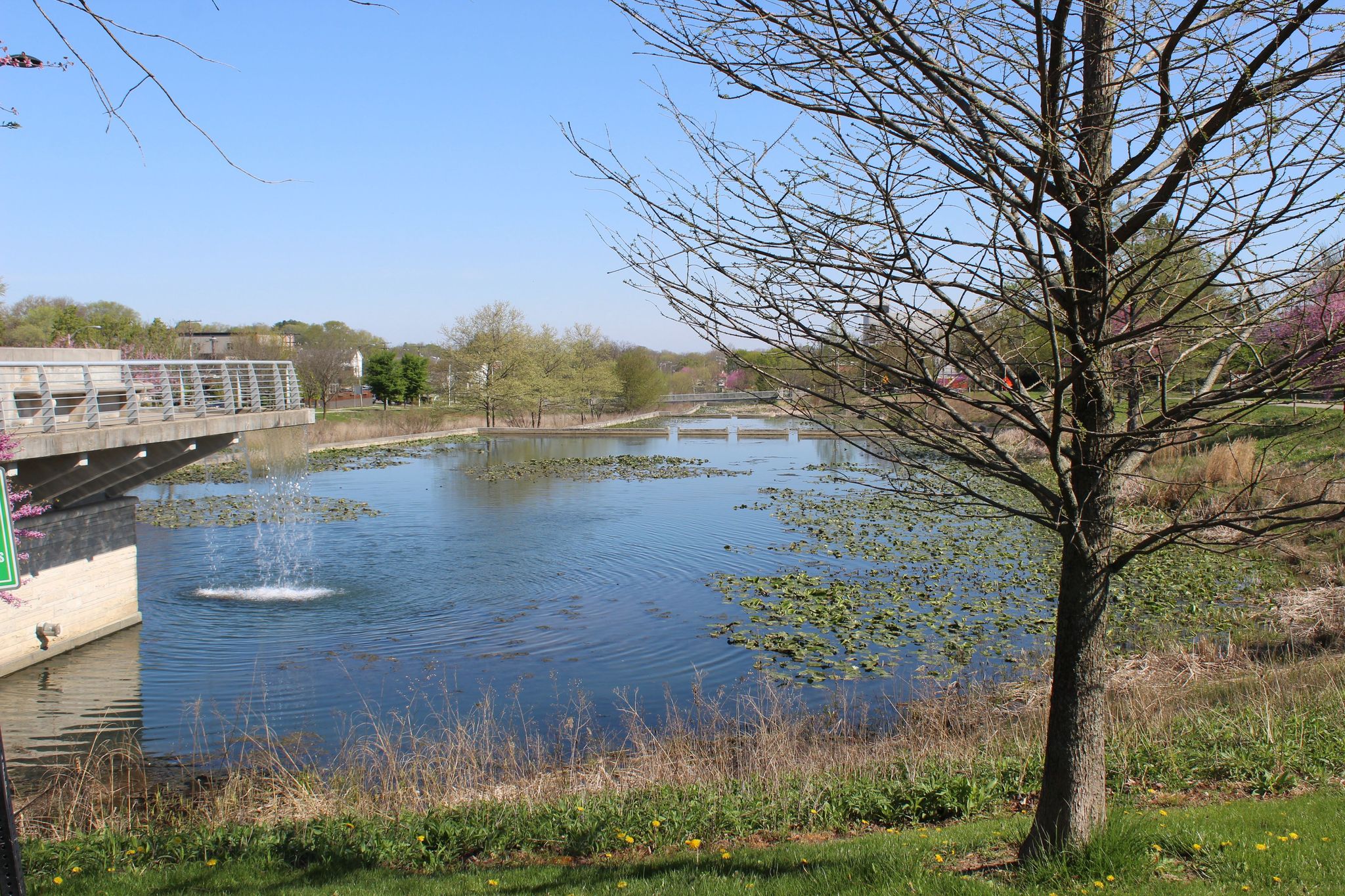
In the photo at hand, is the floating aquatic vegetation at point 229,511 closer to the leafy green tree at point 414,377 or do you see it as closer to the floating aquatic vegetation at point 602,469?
the floating aquatic vegetation at point 602,469

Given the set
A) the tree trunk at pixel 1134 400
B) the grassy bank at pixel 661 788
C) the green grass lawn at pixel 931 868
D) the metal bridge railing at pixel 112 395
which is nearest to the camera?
the green grass lawn at pixel 931 868

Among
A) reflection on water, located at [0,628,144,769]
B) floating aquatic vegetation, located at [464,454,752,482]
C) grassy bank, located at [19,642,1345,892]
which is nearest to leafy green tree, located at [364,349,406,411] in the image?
floating aquatic vegetation, located at [464,454,752,482]

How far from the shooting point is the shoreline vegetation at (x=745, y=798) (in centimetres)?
440

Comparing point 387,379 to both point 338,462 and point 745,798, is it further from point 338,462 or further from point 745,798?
point 745,798

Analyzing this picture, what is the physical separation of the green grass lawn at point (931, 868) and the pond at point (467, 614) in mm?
4021

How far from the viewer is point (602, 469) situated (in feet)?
114

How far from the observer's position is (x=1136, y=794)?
584cm

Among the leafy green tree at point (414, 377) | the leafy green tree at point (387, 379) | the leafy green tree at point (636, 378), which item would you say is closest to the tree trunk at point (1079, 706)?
the leafy green tree at point (636, 378)

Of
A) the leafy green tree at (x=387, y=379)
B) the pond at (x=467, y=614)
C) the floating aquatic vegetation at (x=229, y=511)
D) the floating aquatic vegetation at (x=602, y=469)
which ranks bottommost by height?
the pond at (x=467, y=614)

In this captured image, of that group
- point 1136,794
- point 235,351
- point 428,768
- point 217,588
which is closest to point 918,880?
point 1136,794

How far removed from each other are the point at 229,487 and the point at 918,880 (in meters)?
29.2

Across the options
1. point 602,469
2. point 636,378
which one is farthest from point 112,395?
point 636,378

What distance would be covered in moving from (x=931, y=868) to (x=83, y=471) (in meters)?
12.1

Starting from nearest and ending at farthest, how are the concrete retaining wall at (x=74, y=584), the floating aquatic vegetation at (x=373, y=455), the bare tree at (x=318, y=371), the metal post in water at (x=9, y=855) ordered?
the metal post in water at (x=9, y=855) < the concrete retaining wall at (x=74, y=584) < the floating aquatic vegetation at (x=373, y=455) < the bare tree at (x=318, y=371)
